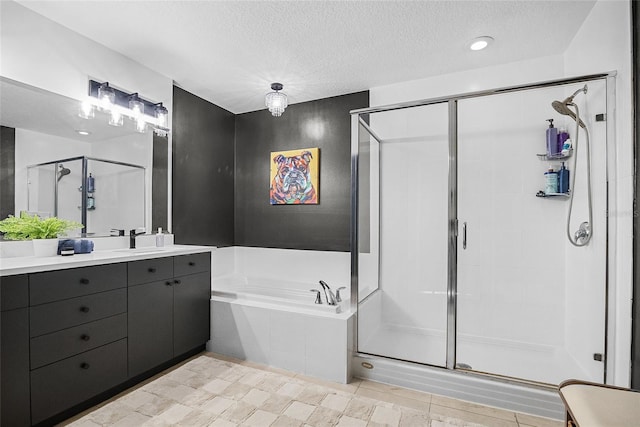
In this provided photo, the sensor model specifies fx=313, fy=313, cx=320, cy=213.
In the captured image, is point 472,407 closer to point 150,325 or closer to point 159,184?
point 150,325

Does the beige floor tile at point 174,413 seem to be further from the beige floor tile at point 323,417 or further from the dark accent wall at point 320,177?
the dark accent wall at point 320,177

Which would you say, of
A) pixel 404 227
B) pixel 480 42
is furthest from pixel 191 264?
pixel 480 42

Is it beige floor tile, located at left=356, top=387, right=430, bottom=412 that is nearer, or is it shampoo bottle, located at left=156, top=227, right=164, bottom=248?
beige floor tile, located at left=356, top=387, right=430, bottom=412

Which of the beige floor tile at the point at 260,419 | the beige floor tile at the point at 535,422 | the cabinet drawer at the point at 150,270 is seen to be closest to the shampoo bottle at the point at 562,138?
the beige floor tile at the point at 535,422

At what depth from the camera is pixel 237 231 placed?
3.69m

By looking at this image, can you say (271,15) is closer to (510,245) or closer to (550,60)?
(550,60)

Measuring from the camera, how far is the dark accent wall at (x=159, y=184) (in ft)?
8.94

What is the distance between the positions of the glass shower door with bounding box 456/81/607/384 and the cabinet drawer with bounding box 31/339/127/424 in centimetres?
216

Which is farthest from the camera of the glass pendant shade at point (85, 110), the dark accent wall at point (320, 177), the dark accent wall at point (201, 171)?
the dark accent wall at point (320, 177)

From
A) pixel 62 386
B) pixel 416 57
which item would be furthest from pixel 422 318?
pixel 62 386

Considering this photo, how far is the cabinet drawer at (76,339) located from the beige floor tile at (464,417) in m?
1.92

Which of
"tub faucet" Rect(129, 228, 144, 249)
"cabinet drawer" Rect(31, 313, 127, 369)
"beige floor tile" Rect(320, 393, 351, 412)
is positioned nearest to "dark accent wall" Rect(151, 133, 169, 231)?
"tub faucet" Rect(129, 228, 144, 249)

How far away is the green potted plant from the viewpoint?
183cm

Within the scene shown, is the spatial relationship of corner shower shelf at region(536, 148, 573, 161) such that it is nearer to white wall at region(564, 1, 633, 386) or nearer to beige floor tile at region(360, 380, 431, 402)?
white wall at region(564, 1, 633, 386)
